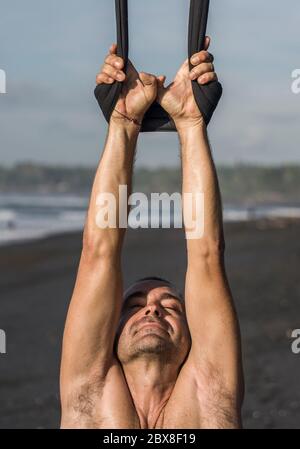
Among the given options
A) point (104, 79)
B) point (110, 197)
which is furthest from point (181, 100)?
point (110, 197)

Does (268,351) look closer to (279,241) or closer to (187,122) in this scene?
(187,122)

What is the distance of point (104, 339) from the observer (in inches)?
189

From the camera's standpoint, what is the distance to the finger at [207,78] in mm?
4777

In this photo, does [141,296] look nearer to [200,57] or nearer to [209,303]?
[209,303]

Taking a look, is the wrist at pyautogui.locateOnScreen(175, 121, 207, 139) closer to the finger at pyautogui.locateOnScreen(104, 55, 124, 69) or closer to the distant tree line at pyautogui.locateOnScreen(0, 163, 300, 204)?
the finger at pyautogui.locateOnScreen(104, 55, 124, 69)

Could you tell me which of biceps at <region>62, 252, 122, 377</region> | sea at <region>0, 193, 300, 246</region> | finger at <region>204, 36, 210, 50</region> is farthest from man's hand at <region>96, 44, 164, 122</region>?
sea at <region>0, 193, 300, 246</region>

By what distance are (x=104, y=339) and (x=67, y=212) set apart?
3464 cm

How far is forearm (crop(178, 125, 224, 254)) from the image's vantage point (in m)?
4.83

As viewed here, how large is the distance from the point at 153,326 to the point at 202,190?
0.75 metres

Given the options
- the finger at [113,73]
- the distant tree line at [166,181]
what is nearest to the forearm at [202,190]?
the finger at [113,73]

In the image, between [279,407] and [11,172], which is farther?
[11,172]

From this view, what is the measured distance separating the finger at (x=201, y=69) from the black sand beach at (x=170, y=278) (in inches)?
227

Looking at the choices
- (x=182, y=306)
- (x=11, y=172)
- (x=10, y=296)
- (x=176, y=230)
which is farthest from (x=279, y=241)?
(x=11, y=172)

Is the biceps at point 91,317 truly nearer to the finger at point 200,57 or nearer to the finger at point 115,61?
the finger at point 115,61
